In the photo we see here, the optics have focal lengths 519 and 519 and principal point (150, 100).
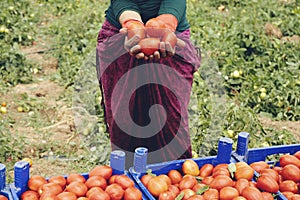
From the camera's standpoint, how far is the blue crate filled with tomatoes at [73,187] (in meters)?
2.20

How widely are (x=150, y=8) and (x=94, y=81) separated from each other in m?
2.42

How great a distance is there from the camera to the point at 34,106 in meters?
4.85

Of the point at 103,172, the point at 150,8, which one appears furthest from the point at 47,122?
the point at 103,172

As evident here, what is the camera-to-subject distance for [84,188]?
2.26m

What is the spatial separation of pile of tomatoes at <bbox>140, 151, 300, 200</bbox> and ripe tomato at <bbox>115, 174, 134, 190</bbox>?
98 millimetres

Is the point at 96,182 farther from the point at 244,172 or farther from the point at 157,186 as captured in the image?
the point at 244,172

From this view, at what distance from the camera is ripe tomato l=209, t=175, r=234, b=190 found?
232 cm

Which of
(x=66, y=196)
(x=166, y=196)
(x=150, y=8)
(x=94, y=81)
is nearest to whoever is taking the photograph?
(x=66, y=196)

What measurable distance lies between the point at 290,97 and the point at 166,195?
2.97 m

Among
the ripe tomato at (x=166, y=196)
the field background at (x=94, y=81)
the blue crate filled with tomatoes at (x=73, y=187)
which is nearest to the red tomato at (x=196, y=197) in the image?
the ripe tomato at (x=166, y=196)

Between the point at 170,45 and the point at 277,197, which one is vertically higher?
the point at 170,45

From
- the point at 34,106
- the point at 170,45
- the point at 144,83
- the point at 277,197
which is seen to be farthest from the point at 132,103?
the point at 34,106

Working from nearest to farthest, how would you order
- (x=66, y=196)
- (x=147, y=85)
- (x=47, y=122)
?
(x=66, y=196)
(x=147, y=85)
(x=47, y=122)

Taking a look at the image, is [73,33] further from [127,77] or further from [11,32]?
[127,77]
